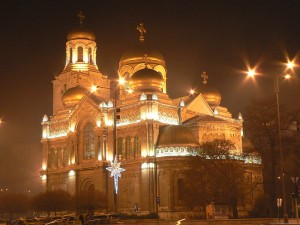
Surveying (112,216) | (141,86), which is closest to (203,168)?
(112,216)

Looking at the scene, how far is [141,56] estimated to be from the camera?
78.9m

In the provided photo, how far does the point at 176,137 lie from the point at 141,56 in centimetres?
1746

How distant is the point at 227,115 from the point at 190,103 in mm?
10480

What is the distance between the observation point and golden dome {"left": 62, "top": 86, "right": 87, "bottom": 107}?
260ft

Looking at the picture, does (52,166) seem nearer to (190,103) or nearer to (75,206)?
(75,206)

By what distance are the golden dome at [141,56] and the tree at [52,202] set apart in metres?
22.3

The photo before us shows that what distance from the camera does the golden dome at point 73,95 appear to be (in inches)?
3116

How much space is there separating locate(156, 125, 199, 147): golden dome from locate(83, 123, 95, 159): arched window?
11.1 meters

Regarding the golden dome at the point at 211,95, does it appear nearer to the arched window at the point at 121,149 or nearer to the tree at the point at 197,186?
the arched window at the point at 121,149

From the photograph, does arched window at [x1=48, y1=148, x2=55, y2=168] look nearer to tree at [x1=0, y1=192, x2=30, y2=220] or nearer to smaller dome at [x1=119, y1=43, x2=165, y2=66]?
tree at [x1=0, y1=192, x2=30, y2=220]

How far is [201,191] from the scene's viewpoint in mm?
56469

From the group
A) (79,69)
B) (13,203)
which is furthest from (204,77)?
(13,203)

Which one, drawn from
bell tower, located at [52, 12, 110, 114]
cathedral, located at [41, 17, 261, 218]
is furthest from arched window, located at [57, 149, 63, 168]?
bell tower, located at [52, 12, 110, 114]

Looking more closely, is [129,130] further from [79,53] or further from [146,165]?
[79,53]
